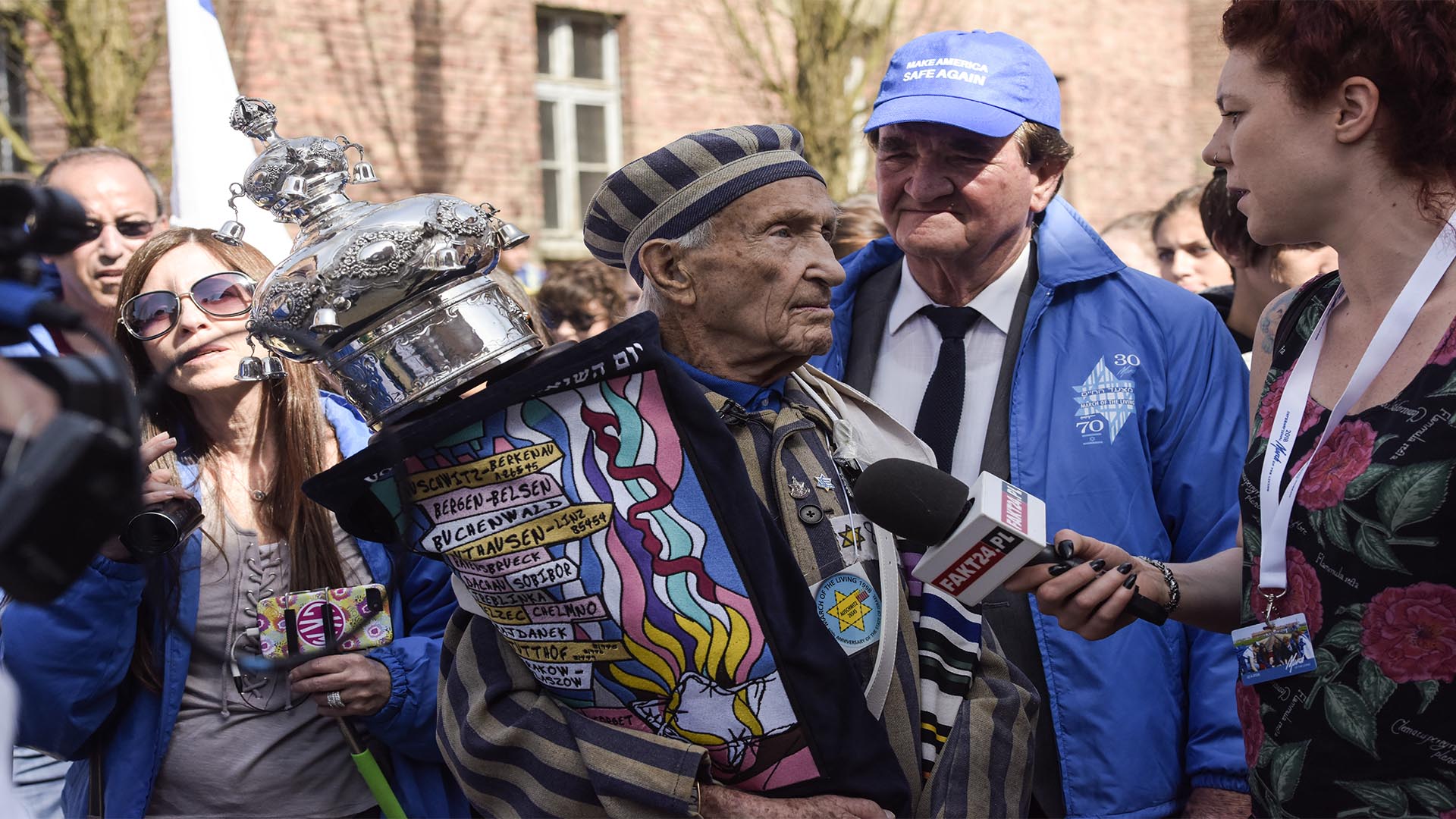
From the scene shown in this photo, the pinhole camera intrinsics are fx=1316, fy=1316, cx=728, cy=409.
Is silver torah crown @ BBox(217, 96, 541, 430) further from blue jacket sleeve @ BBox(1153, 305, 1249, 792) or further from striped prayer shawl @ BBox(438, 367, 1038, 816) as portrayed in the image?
blue jacket sleeve @ BBox(1153, 305, 1249, 792)

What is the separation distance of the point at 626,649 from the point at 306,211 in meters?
0.81

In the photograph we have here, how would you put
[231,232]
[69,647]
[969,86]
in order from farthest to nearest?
1. [969,86]
2. [69,647]
3. [231,232]

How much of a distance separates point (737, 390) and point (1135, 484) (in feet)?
3.65

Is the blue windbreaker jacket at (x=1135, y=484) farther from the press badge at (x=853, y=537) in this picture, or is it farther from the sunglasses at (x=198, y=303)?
the sunglasses at (x=198, y=303)

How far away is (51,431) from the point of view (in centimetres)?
122

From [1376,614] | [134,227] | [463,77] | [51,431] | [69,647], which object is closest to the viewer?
[51,431]

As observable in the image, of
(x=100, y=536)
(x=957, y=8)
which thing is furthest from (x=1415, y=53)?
(x=957, y=8)

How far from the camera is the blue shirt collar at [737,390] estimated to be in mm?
2320

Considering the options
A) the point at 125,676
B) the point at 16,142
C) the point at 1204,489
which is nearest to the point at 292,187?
the point at 125,676

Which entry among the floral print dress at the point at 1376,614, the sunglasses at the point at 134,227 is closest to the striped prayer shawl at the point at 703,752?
the floral print dress at the point at 1376,614

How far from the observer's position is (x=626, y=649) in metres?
2.00

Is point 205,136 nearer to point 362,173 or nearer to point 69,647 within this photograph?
point 69,647

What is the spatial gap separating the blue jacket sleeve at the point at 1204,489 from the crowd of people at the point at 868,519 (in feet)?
0.03

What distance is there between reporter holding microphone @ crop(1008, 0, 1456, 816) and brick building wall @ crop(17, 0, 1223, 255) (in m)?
6.53
